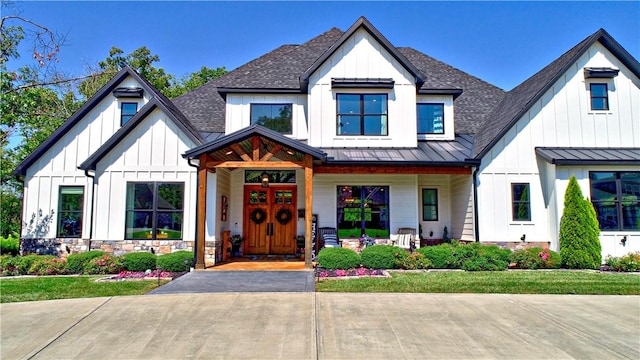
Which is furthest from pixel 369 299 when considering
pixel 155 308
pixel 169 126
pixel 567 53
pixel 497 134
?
pixel 567 53

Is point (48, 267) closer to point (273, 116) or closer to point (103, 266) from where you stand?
point (103, 266)

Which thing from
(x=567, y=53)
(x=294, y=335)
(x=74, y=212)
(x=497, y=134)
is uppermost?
(x=567, y=53)

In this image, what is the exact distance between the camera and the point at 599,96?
13.5 meters

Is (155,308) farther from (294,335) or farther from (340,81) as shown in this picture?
(340,81)

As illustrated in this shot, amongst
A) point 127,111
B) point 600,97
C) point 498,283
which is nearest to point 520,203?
point 600,97

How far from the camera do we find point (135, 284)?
9.45 meters

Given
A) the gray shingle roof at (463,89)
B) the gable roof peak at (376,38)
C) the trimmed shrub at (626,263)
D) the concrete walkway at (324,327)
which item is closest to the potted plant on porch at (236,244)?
the gable roof peak at (376,38)

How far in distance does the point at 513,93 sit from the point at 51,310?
1660 cm

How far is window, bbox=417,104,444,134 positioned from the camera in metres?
15.1

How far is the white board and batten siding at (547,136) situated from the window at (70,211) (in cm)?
1324

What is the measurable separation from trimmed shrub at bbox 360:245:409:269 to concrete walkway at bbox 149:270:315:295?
160cm

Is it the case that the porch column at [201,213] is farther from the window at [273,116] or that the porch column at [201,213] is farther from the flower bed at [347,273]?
the window at [273,116]

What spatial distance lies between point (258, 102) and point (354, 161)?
4765mm

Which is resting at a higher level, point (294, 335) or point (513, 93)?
point (513, 93)
